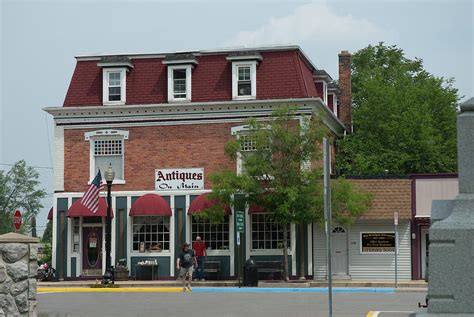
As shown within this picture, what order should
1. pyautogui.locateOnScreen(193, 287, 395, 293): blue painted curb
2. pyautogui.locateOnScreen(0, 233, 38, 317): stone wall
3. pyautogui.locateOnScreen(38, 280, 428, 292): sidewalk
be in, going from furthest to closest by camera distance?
pyautogui.locateOnScreen(38, 280, 428, 292): sidewalk → pyautogui.locateOnScreen(193, 287, 395, 293): blue painted curb → pyautogui.locateOnScreen(0, 233, 38, 317): stone wall

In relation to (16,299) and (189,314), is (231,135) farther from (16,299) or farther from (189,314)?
(16,299)

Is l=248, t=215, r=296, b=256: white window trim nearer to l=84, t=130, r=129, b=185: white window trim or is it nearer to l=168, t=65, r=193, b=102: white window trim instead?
l=84, t=130, r=129, b=185: white window trim

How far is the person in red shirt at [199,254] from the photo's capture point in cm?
3684

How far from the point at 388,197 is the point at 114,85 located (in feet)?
42.7

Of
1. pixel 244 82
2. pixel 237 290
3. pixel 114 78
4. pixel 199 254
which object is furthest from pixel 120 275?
pixel 244 82

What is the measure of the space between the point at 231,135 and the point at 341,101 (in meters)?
10.1

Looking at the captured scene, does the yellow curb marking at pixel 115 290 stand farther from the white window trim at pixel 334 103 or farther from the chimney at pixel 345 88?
the chimney at pixel 345 88

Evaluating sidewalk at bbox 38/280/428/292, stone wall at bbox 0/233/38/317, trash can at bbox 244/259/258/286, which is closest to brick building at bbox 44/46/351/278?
sidewalk at bbox 38/280/428/292

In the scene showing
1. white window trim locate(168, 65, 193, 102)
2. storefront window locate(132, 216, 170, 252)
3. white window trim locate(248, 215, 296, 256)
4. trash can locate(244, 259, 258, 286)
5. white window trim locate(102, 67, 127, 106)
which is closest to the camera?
trash can locate(244, 259, 258, 286)

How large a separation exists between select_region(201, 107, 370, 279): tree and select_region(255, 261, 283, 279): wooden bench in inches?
55.5

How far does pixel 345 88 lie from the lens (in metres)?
45.5

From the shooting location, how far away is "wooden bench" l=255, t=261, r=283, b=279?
36531 mm

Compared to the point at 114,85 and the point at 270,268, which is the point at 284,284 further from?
the point at 114,85

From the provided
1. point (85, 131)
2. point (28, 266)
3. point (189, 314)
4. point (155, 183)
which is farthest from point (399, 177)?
A: point (28, 266)
